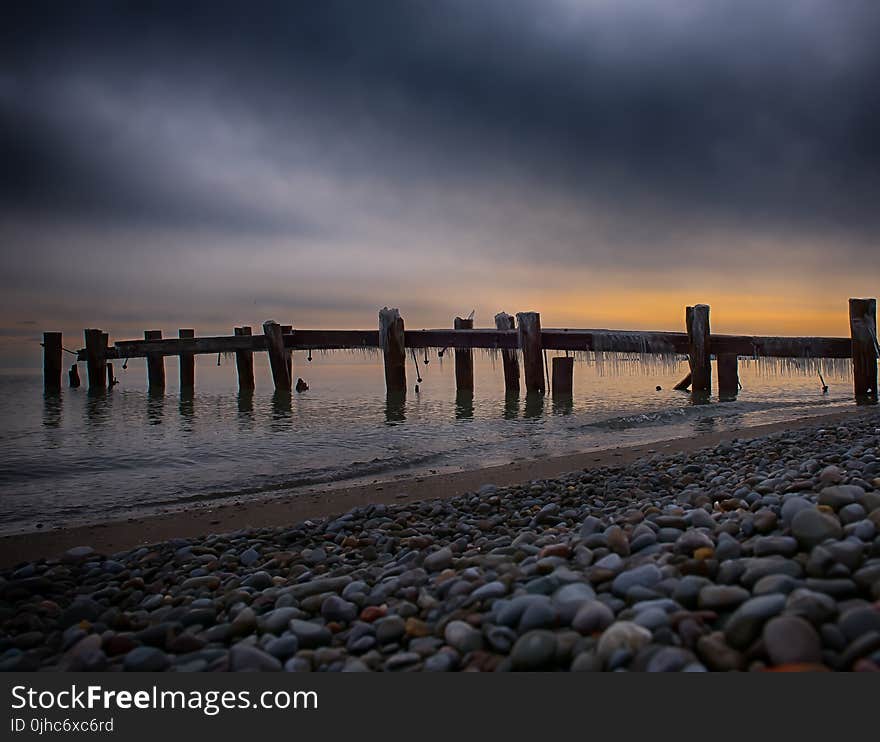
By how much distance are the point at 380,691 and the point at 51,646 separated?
1.79 m

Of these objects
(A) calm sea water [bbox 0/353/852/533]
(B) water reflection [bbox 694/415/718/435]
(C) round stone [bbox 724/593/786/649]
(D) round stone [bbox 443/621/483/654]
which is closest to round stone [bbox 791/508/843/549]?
(C) round stone [bbox 724/593/786/649]

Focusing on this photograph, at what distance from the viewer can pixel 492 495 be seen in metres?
5.13

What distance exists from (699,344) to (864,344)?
3.52 m

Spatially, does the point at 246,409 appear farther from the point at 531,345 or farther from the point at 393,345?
the point at 531,345

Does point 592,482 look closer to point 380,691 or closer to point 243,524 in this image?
point 243,524

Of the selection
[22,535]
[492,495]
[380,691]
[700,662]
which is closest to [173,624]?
[380,691]

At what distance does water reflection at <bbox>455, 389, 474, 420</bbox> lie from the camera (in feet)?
42.0

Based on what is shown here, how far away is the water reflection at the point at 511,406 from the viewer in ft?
41.3

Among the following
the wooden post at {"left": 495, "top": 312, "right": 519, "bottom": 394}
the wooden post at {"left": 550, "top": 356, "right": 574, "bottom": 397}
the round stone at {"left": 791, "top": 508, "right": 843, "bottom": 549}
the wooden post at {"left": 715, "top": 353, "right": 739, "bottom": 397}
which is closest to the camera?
the round stone at {"left": 791, "top": 508, "right": 843, "bottom": 549}

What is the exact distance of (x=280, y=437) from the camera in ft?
34.5

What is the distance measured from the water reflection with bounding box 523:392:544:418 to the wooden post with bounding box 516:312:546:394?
116 mm

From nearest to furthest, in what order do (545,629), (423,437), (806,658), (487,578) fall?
(806,658) → (545,629) → (487,578) → (423,437)

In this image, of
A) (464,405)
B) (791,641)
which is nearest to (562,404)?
(464,405)

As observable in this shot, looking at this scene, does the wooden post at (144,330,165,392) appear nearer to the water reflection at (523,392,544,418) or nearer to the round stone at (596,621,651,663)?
the water reflection at (523,392,544,418)
